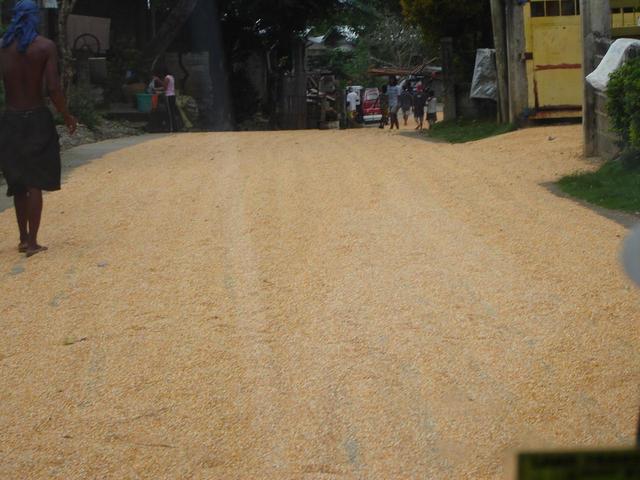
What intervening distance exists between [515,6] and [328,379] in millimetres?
13864

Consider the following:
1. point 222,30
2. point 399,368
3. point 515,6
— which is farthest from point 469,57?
point 399,368

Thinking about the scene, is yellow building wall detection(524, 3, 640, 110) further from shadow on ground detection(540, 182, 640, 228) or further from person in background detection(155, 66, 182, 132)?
person in background detection(155, 66, 182, 132)

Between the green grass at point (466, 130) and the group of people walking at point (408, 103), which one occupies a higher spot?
the group of people walking at point (408, 103)

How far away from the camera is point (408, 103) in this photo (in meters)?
31.8

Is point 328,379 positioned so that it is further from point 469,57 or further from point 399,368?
point 469,57

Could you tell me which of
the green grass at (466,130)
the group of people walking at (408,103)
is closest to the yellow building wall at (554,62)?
the green grass at (466,130)

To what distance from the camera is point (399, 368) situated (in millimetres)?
4859

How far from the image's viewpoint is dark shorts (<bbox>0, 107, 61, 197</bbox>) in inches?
306

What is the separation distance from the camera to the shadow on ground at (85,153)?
12227 millimetres

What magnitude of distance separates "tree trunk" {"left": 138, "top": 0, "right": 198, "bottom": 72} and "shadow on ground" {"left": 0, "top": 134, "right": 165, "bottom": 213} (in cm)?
643

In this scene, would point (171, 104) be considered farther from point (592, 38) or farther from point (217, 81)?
point (592, 38)

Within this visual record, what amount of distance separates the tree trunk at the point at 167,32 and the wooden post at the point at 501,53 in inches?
464

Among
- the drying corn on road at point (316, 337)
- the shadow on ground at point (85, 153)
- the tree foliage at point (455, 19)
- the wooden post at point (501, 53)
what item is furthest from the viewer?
the tree foliage at point (455, 19)

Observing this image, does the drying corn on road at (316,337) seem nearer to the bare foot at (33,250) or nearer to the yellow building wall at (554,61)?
the bare foot at (33,250)
